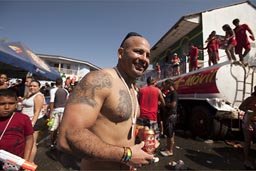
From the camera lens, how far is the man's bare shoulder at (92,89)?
3.98 feet

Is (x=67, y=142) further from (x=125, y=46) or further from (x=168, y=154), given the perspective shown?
(x=168, y=154)

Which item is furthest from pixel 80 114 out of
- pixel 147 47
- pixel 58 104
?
pixel 58 104

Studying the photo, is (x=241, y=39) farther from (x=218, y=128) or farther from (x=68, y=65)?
(x=68, y=65)

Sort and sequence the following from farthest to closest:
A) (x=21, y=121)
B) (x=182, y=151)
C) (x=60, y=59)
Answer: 1. (x=60, y=59)
2. (x=182, y=151)
3. (x=21, y=121)

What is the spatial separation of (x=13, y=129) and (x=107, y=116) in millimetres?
1699

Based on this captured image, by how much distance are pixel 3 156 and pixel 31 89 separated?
7.26 ft

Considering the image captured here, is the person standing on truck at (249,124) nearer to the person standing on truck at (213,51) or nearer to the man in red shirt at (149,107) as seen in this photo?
the man in red shirt at (149,107)

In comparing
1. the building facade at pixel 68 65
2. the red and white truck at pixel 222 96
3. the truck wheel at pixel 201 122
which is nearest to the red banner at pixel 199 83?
the red and white truck at pixel 222 96

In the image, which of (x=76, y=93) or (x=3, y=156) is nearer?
(x=76, y=93)

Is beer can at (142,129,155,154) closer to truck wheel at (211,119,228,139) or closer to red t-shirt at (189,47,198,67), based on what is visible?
truck wheel at (211,119,228,139)

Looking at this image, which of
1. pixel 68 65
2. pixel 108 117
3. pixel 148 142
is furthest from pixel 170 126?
pixel 68 65

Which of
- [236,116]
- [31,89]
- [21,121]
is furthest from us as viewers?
[236,116]

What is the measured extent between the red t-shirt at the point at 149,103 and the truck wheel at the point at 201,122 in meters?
2.28

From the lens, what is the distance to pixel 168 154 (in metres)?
4.76
